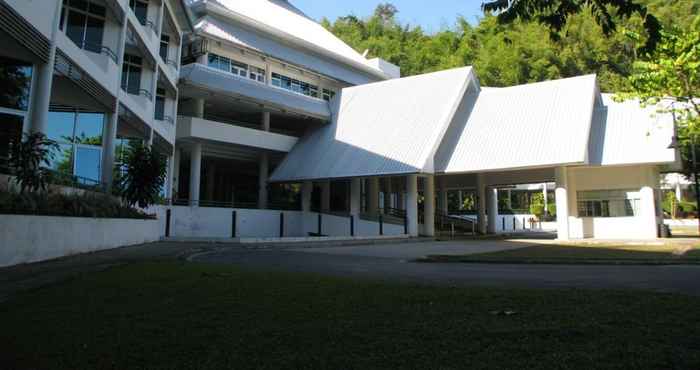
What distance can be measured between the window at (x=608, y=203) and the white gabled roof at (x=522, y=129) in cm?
487

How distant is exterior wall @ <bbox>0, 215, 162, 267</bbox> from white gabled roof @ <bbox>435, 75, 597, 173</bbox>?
1742 cm

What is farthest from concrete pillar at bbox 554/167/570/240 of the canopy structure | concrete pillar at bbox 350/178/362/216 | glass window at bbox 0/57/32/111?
glass window at bbox 0/57/32/111

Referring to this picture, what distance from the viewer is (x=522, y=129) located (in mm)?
26141

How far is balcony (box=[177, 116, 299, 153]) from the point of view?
26547mm

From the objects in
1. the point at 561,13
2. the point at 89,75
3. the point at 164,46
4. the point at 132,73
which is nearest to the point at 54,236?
the point at 89,75

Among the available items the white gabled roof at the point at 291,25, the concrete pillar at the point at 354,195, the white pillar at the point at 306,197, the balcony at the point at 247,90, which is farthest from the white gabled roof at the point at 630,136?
the white gabled roof at the point at 291,25

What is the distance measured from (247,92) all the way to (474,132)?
1346cm

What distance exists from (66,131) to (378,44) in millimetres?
49326

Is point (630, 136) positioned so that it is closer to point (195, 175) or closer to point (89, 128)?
point (195, 175)

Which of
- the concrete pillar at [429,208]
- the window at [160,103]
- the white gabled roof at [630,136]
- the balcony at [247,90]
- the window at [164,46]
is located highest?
the window at [164,46]

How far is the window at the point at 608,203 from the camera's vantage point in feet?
85.6

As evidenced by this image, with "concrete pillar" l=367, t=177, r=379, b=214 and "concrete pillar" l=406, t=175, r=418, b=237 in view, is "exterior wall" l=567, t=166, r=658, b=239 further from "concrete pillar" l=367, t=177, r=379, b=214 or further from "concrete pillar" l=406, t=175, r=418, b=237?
"concrete pillar" l=367, t=177, r=379, b=214

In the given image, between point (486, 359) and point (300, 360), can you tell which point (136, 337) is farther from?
point (486, 359)

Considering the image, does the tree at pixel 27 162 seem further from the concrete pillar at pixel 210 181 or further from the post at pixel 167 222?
the concrete pillar at pixel 210 181
